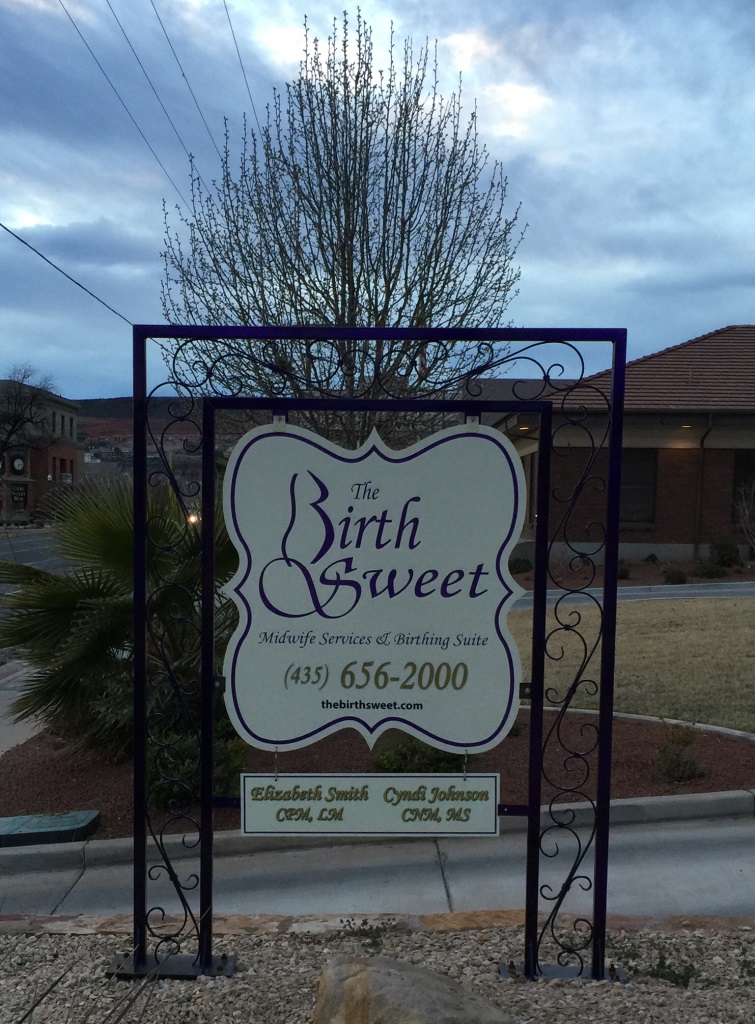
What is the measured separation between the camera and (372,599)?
3.32 metres

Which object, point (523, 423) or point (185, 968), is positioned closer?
point (185, 968)

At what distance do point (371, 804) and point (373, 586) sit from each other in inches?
33.5

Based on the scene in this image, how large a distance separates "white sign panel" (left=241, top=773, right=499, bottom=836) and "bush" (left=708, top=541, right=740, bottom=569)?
16.9 m

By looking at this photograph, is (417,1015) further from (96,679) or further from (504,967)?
(96,679)

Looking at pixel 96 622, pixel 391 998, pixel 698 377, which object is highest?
pixel 698 377

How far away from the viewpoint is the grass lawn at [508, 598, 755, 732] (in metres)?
7.43

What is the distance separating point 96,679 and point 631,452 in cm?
1754

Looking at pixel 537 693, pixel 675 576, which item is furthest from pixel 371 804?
pixel 675 576

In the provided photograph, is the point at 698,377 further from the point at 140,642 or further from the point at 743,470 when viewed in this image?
the point at 140,642

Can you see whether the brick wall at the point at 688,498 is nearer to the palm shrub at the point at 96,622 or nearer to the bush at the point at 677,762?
the bush at the point at 677,762

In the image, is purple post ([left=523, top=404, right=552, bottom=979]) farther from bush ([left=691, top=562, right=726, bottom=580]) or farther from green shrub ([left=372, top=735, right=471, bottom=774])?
bush ([left=691, top=562, right=726, bottom=580])

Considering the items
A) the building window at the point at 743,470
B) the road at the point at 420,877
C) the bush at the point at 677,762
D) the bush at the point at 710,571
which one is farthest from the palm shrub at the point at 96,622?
the building window at the point at 743,470

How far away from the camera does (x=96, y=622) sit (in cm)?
514

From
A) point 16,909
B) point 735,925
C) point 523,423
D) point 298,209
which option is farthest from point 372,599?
point 523,423
